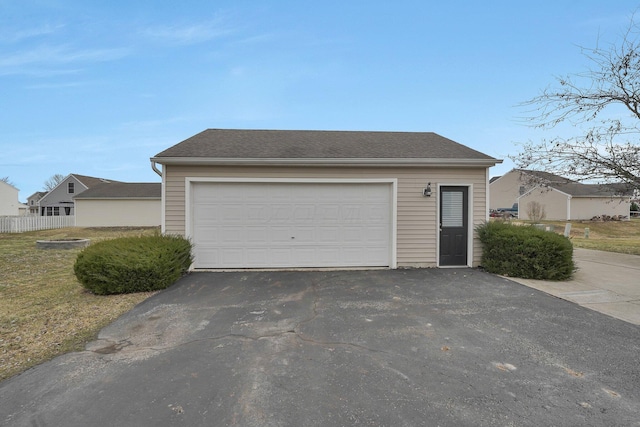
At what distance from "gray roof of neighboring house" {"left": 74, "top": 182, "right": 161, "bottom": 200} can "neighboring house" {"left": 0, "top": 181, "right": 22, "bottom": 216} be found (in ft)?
51.6

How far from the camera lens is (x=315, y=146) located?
8086 mm

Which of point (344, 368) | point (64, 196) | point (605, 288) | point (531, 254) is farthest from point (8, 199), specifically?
point (605, 288)

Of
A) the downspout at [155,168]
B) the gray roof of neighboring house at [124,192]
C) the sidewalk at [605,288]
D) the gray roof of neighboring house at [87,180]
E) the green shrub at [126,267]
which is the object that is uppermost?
the gray roof of neighboring house at [87,180]

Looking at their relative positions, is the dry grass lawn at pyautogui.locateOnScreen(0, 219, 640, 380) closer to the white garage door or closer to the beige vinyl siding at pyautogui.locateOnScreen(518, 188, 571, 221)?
the white garage door

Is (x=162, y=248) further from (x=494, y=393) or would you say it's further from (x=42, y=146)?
(x=42, y=146)

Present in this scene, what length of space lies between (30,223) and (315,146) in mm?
24286

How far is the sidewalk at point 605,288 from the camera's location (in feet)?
14.9

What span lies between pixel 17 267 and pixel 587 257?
16.8 m

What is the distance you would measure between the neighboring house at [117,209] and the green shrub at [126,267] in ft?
67.9

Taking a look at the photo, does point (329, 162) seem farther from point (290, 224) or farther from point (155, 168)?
point (155, 168)

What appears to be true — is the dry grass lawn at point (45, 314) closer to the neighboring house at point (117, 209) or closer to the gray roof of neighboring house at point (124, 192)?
the neighboring house at point (117, 209)

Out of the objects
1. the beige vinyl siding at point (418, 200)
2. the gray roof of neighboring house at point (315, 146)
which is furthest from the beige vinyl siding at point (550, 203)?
the beige vinyl siding at point (418, 200)

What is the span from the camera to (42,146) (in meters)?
23.7

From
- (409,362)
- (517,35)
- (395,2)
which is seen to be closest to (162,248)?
(409,362)
